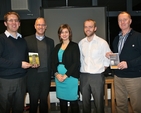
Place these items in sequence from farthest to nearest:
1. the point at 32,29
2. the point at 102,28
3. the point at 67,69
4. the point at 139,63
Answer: the point at 32,29 → the point at 102,28 → the point at 67,69 → the point at 139,63

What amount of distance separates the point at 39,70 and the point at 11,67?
0.43m

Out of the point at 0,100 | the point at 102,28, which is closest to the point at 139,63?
the point at 102,28

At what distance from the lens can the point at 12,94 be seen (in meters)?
2.42

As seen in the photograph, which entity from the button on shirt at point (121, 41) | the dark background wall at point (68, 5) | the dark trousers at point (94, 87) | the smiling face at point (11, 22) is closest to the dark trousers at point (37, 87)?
the dark trousers at point (94, 87)

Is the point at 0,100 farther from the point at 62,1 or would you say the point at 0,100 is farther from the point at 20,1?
the point at 62,1

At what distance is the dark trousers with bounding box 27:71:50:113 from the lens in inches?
104

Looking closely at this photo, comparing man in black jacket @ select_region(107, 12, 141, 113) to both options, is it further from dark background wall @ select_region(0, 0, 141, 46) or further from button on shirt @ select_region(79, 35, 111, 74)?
dark background wall @ select_region(0, 0, 141, 46)

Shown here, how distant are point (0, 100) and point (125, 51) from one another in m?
1.72

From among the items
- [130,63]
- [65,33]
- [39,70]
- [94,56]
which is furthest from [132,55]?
[39,70]

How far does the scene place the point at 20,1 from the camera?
3791 mm

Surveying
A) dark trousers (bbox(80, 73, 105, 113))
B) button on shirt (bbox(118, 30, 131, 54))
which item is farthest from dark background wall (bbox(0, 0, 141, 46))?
dark trousers (bbox(80, 73, 105, 113))

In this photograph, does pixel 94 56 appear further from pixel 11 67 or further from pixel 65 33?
pixel 11 67

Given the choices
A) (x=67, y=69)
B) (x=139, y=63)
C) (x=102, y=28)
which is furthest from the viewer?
(x=102, y=28)

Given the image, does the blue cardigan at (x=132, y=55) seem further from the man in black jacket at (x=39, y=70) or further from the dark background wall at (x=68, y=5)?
the dark background wall at (x=68, y=5)
